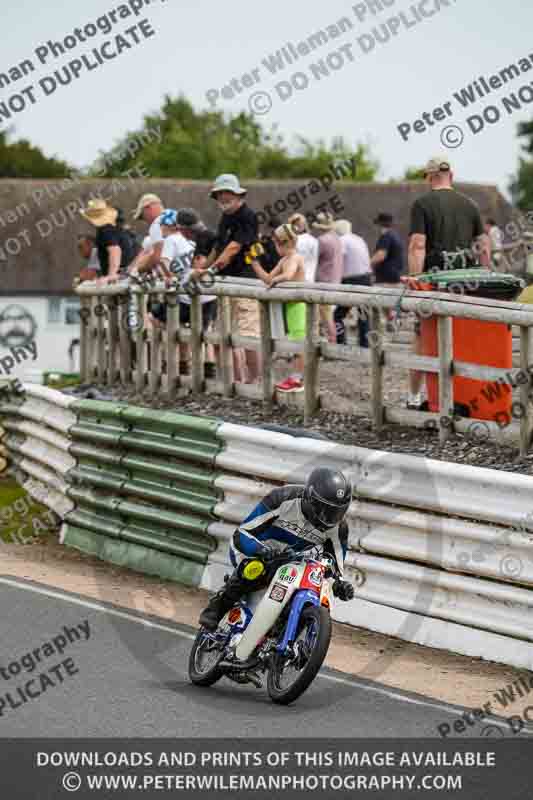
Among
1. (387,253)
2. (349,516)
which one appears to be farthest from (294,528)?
(387,253)

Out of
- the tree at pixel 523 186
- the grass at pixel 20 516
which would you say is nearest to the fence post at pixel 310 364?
the grass at pixel 20 516

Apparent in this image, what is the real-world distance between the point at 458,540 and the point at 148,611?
2.36m

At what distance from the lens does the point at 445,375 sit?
1127 centimetres

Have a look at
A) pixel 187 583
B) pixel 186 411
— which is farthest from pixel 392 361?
pixel 186 411

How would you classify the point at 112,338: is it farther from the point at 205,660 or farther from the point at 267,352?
the point at 205,660

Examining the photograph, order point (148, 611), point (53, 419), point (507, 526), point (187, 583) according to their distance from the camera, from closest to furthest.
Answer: point (507, 526) → point (148, 611) → point (187, 583) → point (53, 419)

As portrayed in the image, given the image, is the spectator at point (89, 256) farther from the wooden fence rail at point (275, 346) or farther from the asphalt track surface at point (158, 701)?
the asphalt track surface at point (158, 701)

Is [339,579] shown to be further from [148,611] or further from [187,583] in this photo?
[187,583]

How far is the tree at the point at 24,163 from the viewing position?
87750 mm

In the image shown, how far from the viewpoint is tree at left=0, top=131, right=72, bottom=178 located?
87.8m

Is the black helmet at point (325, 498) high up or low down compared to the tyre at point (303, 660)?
up

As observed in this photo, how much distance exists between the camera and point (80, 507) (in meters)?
13.5

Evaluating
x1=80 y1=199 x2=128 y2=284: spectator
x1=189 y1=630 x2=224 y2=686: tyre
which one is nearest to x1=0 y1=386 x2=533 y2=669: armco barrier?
x1=189 y1=630 x2=224 y2=686: tyre

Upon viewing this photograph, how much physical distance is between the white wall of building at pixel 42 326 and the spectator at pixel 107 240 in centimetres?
4526
